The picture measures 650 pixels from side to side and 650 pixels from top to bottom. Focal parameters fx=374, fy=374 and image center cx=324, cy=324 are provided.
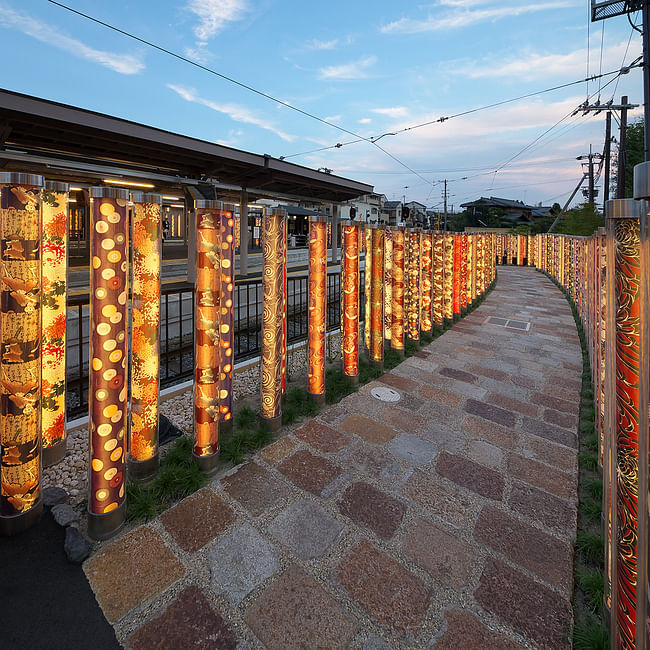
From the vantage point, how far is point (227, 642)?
4.92 ft

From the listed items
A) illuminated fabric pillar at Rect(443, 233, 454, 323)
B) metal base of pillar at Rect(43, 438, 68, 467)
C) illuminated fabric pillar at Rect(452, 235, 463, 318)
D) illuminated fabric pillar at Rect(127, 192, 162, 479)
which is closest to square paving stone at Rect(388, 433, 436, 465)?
illuminated fabric pillar at Rect(127, 192, 162, 479)

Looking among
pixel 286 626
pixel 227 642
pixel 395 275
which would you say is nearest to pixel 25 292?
pixel 227 642

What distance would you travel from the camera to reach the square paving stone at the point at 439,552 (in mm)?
1829

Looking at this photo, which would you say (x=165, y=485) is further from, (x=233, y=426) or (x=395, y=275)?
(x=395, y=275)

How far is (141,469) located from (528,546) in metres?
2.32

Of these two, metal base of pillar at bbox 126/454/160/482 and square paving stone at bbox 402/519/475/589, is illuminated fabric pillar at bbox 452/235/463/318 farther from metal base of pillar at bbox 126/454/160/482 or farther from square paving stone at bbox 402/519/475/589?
metal base of pillar at bbox 126/454/160/482

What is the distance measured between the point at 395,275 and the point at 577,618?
353 cm

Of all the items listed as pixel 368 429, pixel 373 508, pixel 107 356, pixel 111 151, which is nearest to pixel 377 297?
pixel 368 429

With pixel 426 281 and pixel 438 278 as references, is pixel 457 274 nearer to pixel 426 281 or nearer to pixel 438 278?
pixel 438 278

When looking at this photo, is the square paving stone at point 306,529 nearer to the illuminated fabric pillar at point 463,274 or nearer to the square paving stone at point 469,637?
the square paving stone at point 469,637

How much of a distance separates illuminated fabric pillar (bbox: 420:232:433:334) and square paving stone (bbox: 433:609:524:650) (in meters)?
4.46

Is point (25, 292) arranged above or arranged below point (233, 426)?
above

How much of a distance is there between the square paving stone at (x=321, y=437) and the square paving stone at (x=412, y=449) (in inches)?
15.1

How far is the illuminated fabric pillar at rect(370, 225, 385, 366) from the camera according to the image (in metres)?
4.32
